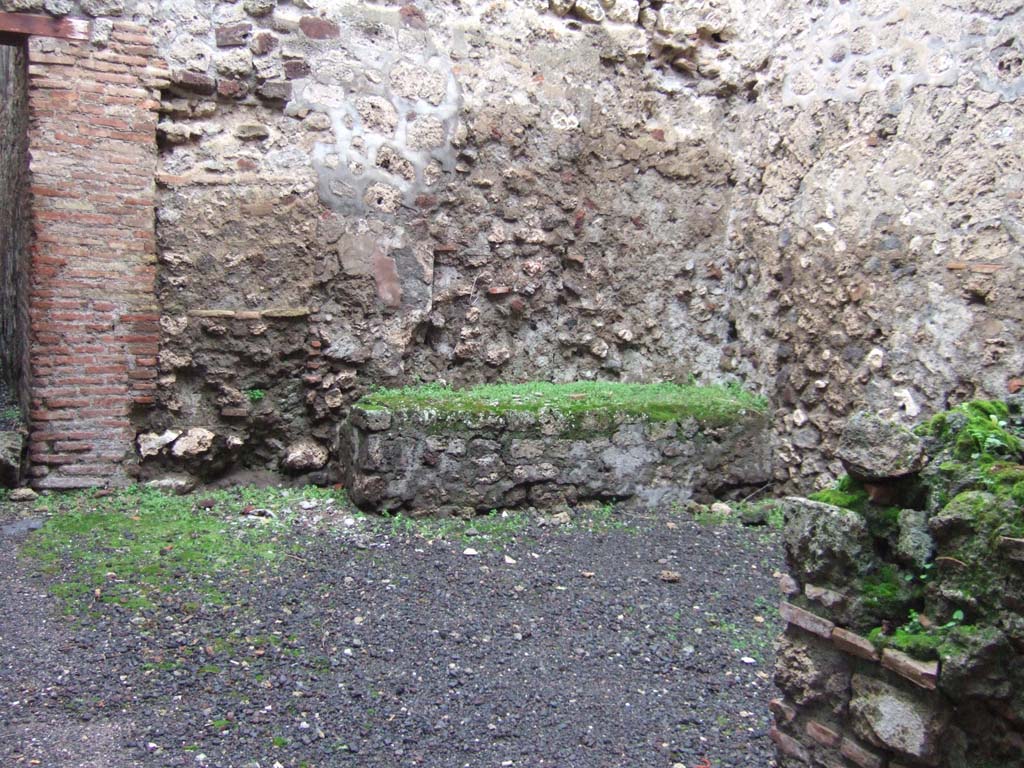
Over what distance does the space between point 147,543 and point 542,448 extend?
2.11 meters

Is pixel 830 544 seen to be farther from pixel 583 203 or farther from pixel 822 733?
pixel 583 203

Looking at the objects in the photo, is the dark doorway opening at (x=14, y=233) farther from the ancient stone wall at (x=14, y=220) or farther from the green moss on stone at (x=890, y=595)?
the green moss on stone at (x=890, y=595)

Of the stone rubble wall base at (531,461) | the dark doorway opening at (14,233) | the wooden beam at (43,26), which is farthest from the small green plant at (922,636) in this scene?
the wooden beam at (43,26)

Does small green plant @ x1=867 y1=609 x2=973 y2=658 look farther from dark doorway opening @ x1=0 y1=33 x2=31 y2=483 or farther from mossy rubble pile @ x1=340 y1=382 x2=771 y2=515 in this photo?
dark doorway opening @ x1=0 y1=33 x2=31 y2=483

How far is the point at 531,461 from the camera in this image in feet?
16.3

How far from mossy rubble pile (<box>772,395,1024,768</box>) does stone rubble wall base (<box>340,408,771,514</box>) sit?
250cm

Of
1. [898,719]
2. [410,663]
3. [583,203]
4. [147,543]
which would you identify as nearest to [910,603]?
[898,719]

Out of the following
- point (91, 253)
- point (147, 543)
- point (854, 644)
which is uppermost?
point (91, 253)

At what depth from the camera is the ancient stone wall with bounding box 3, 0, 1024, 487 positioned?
4512mm

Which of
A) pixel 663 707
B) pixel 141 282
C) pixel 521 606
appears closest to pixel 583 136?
pixel 141 282

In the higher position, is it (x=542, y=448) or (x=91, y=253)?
(x=91, y=253)

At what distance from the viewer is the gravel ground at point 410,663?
2814mm

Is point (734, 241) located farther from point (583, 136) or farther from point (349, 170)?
point (349, 170)

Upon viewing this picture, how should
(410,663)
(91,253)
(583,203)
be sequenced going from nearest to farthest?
(410,663)
(91,253)
(583,203)
